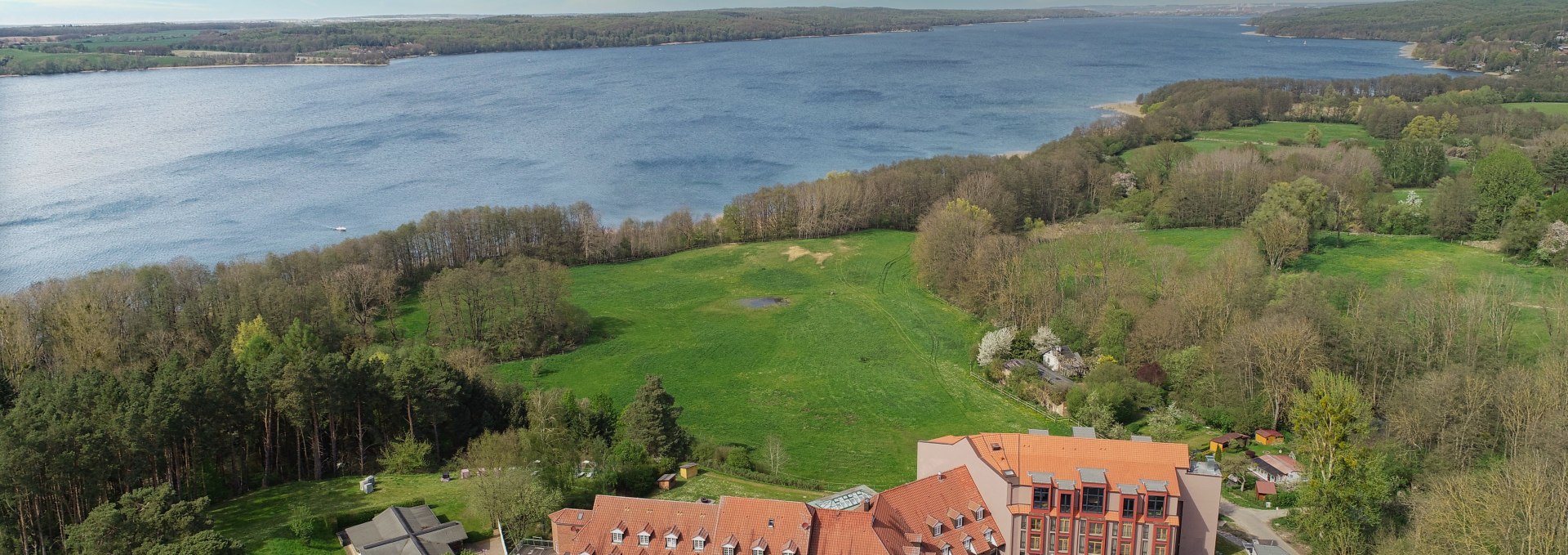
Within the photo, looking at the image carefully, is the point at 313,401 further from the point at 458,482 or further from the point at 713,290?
the point at 713,290

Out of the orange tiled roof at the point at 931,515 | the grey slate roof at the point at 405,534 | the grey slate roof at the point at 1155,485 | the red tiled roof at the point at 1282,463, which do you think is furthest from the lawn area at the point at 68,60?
the red tiled roof at the point at 1282,463

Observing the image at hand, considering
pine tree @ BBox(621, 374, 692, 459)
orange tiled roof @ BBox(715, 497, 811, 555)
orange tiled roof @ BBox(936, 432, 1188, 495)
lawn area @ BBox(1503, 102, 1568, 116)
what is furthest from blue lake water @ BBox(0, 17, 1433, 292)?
orange tiled roof @ BBox(936, 432, 1188, 495)

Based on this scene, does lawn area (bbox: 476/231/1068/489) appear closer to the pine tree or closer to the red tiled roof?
the pine tree

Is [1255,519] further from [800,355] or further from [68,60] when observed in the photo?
[68,60]

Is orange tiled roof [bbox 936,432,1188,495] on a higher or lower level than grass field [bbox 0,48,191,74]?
lower

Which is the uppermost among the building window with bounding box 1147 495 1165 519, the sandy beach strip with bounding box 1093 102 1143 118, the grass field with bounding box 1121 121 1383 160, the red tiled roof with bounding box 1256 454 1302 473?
the sandy beach strip with bounding box 1093 102 1143 118

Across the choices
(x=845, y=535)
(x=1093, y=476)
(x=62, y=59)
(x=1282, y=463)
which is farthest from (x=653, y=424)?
(x=62, y=59)
